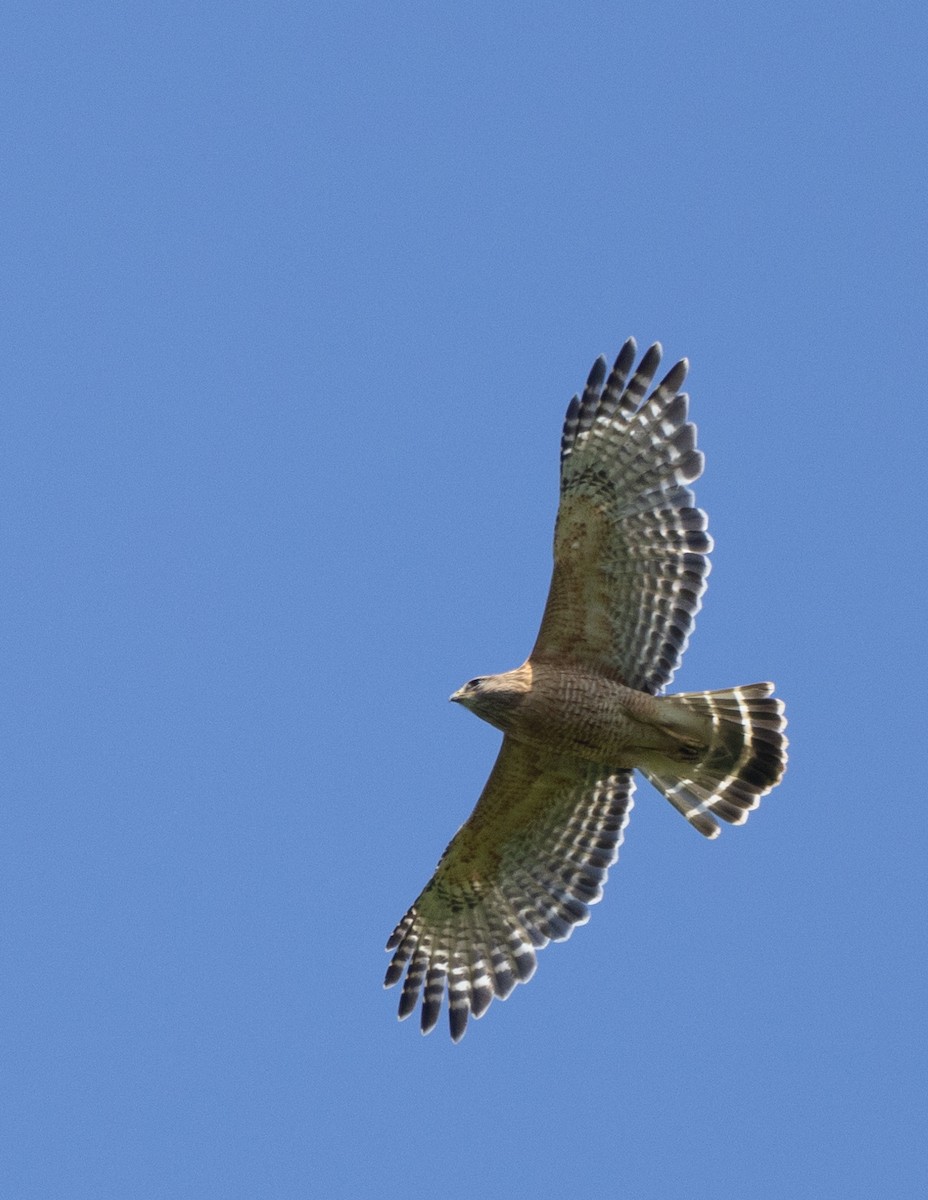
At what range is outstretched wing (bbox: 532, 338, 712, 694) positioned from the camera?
13.8 meters

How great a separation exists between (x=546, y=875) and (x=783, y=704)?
7.08 ft

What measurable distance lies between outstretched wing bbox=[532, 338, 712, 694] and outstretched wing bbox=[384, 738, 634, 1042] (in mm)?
967

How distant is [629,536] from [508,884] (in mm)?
2790

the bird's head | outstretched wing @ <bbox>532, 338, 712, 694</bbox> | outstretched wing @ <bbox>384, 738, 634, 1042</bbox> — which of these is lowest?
outstretched wing @ <bbox>384, 738, 634, 1042</bbox>

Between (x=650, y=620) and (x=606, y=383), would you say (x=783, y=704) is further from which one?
(x=606, y=383)

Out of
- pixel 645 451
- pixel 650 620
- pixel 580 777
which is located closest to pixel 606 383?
pixel 645 451

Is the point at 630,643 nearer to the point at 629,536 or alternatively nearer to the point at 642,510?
the point at 629,536

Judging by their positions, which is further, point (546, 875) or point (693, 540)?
point (546, 875)

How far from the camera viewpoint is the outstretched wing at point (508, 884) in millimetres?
14602

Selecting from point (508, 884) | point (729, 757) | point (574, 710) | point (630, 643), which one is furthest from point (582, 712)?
point (508, 884)

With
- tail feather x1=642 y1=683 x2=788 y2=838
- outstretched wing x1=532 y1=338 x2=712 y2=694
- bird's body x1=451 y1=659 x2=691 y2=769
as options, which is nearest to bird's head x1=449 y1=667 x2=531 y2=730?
bird's body x1=451 y1=659 x2=691 y2=769

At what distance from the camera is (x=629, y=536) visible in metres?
13.8

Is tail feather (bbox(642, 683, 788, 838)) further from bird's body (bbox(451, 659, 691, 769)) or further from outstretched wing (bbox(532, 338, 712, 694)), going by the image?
outstretched wing (bbox(532, 338, 712, 694))

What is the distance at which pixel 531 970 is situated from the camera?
48.8 ft
